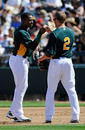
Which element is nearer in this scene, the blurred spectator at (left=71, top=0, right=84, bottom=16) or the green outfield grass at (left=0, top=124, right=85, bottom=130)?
the green outfield grass at (left=0, top=124, right=85, bottom=130)

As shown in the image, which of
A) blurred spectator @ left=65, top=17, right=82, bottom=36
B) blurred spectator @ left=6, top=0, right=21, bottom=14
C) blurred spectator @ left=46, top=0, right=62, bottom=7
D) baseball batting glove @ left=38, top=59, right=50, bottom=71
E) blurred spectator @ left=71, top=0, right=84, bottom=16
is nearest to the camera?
baseball batting glove @ left=38, top=59, right=50, bottom=71

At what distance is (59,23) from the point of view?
6.98m

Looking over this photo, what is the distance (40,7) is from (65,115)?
925 cm

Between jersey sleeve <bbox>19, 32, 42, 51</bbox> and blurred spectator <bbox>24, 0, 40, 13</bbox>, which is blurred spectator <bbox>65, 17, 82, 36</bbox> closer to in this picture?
blurred spectator <bbox>24, 0, 40, 13</bbox>

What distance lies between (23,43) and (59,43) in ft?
2.34

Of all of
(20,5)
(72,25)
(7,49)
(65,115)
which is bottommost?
(65,115)

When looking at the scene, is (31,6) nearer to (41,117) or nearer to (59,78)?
(41,117)

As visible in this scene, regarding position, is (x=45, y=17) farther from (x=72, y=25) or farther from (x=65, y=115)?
(x=65, y=115)

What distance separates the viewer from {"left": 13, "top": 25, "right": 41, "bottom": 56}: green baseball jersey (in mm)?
7004

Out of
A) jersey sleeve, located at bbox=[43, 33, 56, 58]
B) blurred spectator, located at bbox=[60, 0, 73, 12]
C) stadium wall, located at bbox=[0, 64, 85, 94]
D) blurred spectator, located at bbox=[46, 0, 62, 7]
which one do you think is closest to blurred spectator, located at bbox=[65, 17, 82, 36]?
blurred spectator, located at bbox=[60, 0, 73, 12]

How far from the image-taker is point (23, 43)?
705 cm

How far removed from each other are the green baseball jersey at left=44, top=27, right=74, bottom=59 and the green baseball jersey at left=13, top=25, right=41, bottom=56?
0.29 m

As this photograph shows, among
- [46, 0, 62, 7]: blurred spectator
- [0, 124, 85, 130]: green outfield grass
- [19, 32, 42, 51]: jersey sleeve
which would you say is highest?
[46, 0, 62, 7]: blurred spectator

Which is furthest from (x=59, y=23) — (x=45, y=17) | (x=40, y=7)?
(x=40, y=7)
